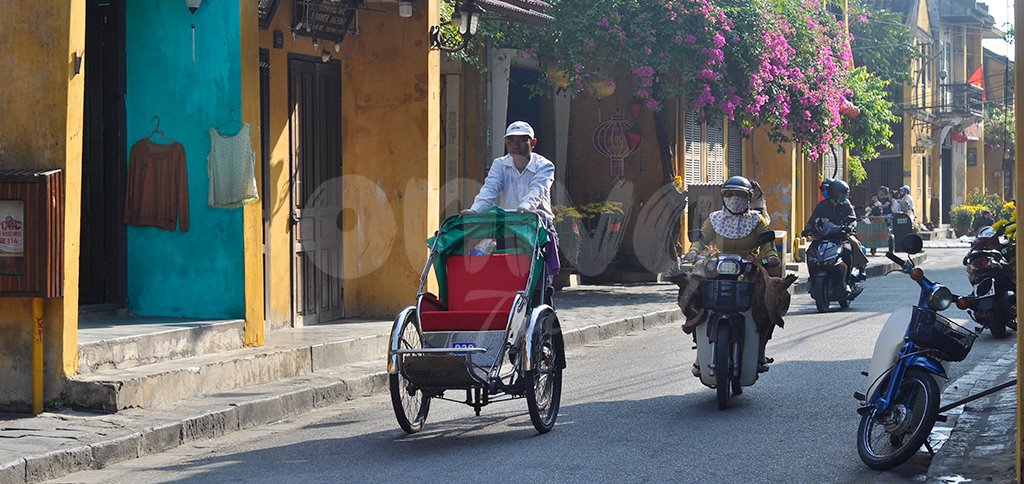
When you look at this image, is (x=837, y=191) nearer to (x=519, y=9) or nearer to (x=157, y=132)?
(x=519, y=9)

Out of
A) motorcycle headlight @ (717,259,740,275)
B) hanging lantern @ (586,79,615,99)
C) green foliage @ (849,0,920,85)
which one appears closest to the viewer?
motorcycle headlight @ (717,259,740,275)

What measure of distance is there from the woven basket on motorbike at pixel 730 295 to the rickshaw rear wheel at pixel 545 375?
4.11ft

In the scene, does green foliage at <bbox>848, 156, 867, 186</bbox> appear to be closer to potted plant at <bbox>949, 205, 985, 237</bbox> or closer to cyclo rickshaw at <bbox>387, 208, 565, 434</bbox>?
potted plant at <bbox>949, 205, 985, 237</bbox>

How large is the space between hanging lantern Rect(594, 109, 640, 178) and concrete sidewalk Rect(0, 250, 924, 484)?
281 inches

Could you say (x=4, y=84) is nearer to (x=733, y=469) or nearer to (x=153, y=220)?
(x=153, y=220)

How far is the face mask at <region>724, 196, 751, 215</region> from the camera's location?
33.1 feet

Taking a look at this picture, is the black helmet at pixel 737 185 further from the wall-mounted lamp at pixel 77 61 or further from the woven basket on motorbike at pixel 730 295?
the wall-mounted lamp at pixel 77 61

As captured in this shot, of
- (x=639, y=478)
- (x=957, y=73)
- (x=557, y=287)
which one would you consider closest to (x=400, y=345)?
(x=639, y=478)

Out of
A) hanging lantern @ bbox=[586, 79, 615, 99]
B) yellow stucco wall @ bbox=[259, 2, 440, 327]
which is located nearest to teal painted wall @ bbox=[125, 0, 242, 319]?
yellow stucco wall @ bbox=[259, 2, 440, 327]

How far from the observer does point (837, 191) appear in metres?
18.0

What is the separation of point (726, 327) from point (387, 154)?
18.9 feet

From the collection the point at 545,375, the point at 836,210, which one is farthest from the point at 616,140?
the point at 545,375

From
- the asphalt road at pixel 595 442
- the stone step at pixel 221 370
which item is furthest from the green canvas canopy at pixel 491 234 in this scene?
the stone step at pixel 221 370

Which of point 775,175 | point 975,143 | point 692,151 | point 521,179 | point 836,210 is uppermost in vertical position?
point 975,143
